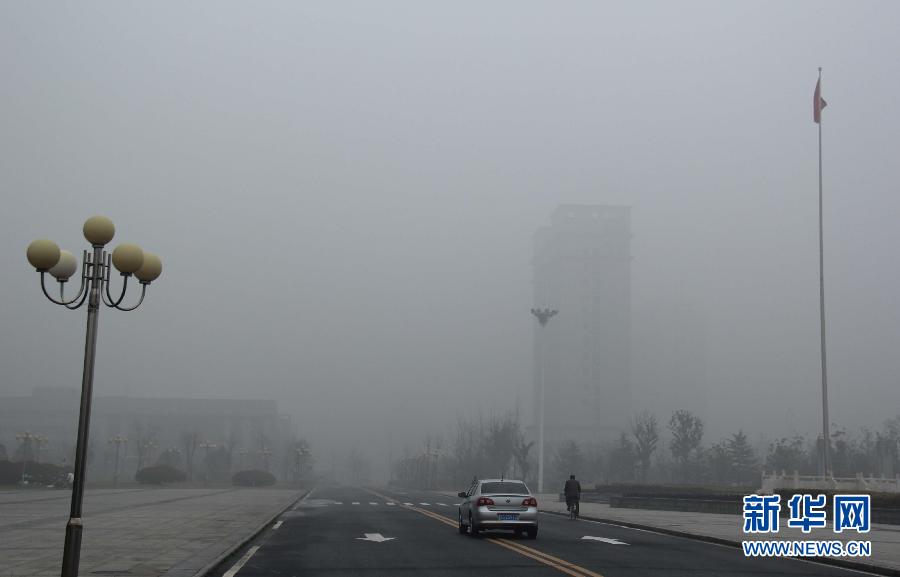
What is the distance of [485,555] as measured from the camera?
60.6ft

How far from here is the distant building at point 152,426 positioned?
148 m

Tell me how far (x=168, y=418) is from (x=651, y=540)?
15955 cm

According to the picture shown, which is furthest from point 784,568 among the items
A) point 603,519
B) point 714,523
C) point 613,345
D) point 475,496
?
point 613,345

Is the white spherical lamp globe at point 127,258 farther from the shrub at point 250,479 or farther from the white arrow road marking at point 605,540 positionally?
the shrub at point 250,479

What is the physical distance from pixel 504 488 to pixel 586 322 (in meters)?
135

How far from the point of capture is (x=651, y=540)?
23.4 metres

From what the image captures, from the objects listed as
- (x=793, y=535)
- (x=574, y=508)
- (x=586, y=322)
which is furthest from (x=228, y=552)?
(x=586, y=322)

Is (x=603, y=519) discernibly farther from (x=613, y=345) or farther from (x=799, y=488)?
(x=613, y=345)

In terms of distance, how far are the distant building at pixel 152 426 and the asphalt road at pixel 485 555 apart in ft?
392

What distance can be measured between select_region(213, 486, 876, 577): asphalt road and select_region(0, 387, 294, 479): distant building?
119 meters

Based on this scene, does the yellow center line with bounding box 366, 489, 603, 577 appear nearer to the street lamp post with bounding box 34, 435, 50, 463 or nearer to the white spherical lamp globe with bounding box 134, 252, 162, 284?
the white spherical lamp globe with bounding box 134, 252, 162, 284

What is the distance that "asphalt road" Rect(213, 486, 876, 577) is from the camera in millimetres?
15586

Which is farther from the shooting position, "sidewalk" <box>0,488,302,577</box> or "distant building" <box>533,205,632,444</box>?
"distant building" <box>533,205,632,444</box>

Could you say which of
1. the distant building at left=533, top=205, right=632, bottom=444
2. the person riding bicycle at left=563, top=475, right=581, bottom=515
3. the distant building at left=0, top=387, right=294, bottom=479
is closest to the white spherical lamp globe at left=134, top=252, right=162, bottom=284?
the person riding bicycle at left=563, top=475, right=581, bottom=515
